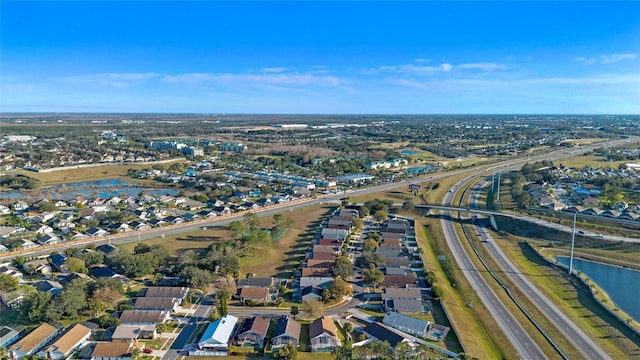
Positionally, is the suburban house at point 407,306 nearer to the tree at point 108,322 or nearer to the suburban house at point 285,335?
the suburban house at point 285,335

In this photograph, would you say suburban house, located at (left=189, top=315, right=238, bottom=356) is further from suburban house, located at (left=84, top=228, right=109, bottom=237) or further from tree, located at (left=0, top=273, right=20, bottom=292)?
suburban house, located at (left=84, top=228, right=109, bottom=237)

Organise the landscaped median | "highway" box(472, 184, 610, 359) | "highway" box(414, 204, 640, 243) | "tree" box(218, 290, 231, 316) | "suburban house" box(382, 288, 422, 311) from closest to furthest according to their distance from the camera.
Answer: "highway" box(472, 184, 610, 359), "tree" box(218, 290, 231, 316), the landscaped median, "suburban house" box(382, 288, 422, 311), "highway" box(414, 204, 640, 243)

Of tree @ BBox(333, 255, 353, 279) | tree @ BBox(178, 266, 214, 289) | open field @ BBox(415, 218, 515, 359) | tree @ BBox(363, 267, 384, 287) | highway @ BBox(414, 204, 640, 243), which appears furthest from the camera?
highway @ BBox(414, 204, 640, 243)

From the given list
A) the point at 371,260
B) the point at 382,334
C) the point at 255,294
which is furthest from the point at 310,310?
the point at 371,260

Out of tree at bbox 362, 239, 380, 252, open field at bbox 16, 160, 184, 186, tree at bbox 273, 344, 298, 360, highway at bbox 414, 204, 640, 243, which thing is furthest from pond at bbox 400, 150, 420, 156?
tree at bbox 273, 344, 298, 360

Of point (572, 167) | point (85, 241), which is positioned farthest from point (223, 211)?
point (572, 167)

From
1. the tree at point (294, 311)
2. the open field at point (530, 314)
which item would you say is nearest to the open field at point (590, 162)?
the open field at point (530, 314)

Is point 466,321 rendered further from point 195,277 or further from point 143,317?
point 143,317
